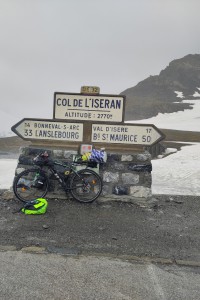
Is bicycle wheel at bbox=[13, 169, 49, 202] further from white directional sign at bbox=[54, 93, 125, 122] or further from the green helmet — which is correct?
white directional sign at bbox=[54, 93, 125, 122]

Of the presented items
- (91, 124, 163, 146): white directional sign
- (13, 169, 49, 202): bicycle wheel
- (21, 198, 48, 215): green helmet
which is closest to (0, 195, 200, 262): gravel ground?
(21, 198, 48, 215): green helmet

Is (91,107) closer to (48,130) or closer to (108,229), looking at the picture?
(48,130)

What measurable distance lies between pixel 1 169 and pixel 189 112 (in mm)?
66861

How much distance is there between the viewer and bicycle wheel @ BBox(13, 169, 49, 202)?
24.2 ft

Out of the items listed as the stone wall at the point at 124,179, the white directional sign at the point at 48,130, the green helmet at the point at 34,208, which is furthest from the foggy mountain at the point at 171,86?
the green helmet at the point at 34,208

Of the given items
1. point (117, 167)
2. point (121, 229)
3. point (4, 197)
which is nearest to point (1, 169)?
point (4, 197)

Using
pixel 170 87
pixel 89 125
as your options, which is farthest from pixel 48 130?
pixel 170 87

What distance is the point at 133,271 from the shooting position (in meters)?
4.20

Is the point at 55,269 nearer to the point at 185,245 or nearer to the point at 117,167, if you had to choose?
the point at 185,245

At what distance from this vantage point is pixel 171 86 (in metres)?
119

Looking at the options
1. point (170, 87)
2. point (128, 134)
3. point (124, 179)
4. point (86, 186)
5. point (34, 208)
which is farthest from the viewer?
point (170, 87)

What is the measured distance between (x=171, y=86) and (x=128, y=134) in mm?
114944

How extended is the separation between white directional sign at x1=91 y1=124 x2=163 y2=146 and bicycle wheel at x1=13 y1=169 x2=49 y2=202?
1.66m

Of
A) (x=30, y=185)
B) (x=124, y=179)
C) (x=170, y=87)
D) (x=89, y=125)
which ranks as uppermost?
(x=170, y=87)
